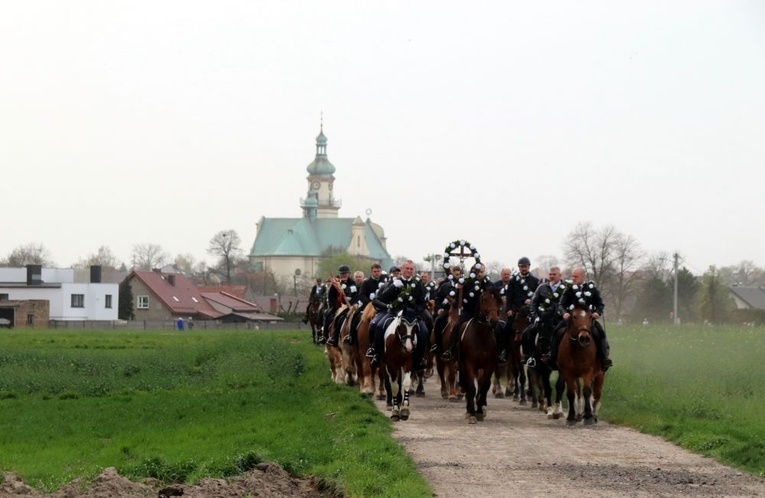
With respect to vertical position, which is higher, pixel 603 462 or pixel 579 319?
pixel 579 319

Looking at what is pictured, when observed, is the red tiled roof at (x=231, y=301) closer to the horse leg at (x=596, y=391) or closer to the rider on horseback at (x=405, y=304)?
the rider on horseback at (x=405, y=304)

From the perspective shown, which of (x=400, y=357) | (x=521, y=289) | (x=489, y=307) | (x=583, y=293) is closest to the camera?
(x=583, y=293)

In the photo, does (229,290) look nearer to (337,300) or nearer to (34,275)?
(34,275)

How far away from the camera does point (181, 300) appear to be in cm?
14012

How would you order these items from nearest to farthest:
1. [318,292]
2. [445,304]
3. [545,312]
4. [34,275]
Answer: [545,312], [445,304], [318,292], [34,275]

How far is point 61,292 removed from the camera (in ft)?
404

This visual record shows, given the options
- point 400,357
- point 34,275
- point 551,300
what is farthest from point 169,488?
point 34,275

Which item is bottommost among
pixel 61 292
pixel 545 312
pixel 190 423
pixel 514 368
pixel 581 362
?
pixel 190 423

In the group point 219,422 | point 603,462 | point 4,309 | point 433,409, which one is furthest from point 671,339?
point 4,309

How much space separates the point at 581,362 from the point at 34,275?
10482cm

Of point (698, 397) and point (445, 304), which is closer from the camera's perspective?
point (698, 397)

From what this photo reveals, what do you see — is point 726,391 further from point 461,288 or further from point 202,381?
point 202,381

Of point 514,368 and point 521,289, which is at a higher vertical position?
point 521,289

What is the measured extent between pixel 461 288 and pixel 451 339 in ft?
3.15
